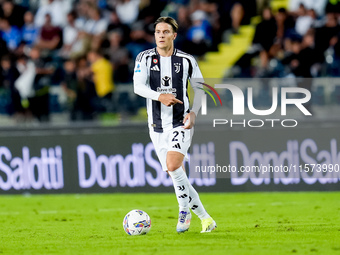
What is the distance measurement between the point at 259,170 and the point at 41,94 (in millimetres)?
4724

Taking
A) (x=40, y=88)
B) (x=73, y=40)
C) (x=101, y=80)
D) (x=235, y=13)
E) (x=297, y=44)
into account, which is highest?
(x=235, y=13)

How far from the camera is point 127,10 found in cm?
1642

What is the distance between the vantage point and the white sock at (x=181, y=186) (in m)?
7.75

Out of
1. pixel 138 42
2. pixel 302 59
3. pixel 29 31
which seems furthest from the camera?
pixel 29 31

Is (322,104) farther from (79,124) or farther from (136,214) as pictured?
(136,214)

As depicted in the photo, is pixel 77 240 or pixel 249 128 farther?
pixel 249 128

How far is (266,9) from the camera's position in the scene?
1490 centimetres

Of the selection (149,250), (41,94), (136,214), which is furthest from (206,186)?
(149,250)

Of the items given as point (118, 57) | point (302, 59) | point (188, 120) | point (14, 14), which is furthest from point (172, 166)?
point (14, 14)

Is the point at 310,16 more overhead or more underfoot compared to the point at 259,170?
more overhead

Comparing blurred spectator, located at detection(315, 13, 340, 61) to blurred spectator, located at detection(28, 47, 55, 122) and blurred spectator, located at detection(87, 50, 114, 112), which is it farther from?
blurred spectator, located at detection(28, 47, 55, 122)

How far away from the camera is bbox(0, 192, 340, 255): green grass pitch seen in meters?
7.09

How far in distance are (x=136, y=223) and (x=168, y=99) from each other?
59.0 inches

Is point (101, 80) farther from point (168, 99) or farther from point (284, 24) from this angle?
point (168, 99)
